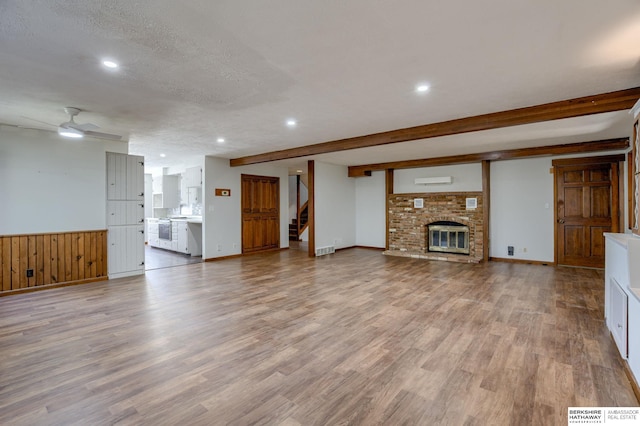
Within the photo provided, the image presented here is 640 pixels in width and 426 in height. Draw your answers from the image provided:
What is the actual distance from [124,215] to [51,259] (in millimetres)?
1251

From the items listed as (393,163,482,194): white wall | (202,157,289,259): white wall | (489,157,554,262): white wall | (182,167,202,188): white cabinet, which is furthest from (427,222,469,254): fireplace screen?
(182,167,202,188): white cabinet

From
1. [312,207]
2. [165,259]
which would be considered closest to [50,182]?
[165,259]

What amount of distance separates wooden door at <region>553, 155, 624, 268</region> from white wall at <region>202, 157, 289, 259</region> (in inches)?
282

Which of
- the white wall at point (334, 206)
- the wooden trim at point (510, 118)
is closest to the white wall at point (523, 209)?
the wooden trim at point (510, 118)

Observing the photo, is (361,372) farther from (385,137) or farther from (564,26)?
(385,137)

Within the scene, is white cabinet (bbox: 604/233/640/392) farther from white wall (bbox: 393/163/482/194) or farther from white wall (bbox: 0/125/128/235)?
white wall (bbox: 0/125/128/235)

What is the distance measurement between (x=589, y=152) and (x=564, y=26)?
5.41 meters

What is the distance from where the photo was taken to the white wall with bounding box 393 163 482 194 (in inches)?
293

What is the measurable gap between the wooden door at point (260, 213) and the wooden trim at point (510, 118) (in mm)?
3287

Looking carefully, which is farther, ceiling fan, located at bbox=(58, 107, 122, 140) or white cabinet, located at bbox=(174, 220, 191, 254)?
white cabinet, located at bbox=(174, 220, 191, 254)

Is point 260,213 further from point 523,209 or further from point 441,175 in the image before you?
point 523,209

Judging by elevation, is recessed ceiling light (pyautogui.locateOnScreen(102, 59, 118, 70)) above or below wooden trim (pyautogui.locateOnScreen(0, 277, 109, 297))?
above

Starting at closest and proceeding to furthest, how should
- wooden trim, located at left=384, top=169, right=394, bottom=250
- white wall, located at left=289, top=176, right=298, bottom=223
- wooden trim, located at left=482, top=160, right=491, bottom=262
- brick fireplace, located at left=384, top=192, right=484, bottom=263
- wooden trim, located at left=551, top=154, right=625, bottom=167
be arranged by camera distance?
1. wooden trim, located at left=551, top=154, right=625, bottom=167
2. wooden trim, located at left=482, top=160, right=491, bottom=262
3. brick fireplace, located at left=384, top=192, right=484, bottom=263
4. wooden trim, located at left=384, top=169, right=394, bottom=250
5. white wall, located at left=289, top=176, right=298, bottom=223

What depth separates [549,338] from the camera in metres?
3.01
